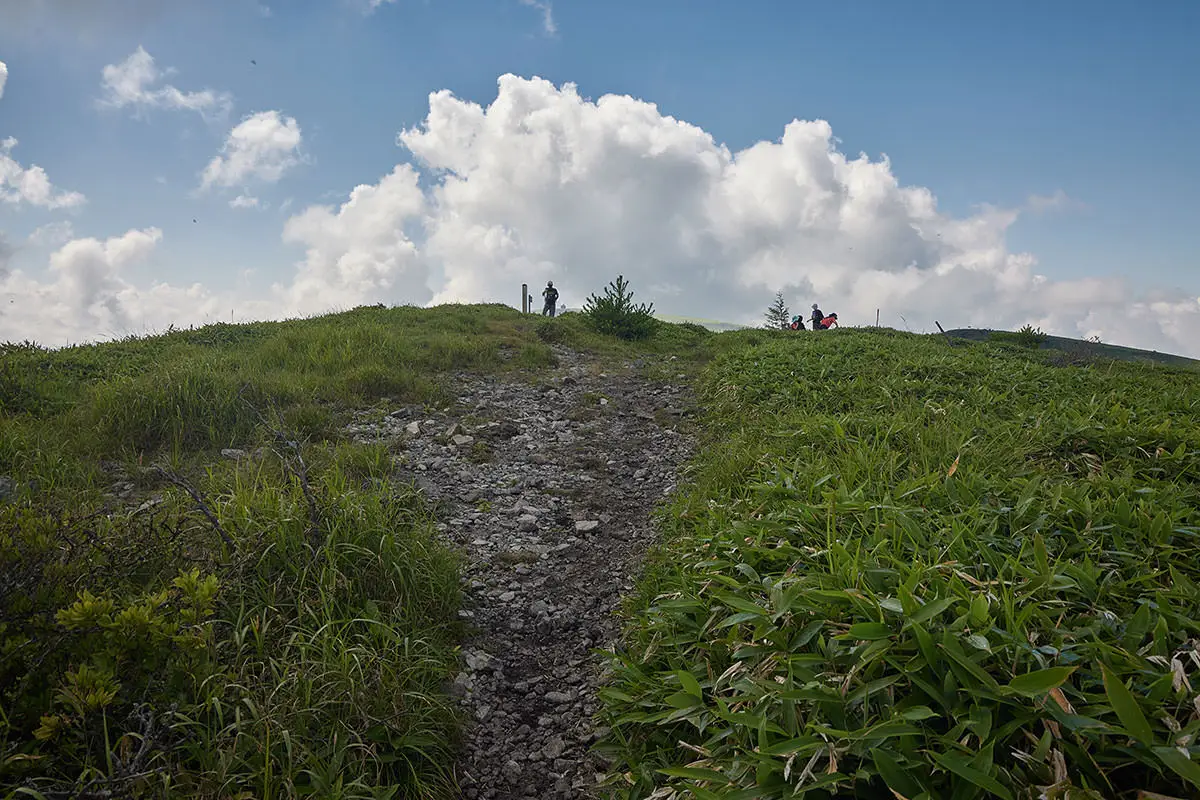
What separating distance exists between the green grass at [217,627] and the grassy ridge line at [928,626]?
1.25 meters

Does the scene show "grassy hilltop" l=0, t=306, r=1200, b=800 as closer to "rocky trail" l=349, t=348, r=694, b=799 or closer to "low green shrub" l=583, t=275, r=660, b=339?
"rocky trail" l=349, t=348, r=694, b=799

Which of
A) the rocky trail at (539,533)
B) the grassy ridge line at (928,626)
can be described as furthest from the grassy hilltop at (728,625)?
the rocky trail at (539,533)

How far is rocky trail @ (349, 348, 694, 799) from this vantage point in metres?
3.37

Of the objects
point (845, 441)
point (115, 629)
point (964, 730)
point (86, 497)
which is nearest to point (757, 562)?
point (964, 730)

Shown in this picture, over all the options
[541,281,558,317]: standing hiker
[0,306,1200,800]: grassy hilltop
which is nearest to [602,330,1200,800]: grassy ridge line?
[0,306,1200,800]: grassy hilltop

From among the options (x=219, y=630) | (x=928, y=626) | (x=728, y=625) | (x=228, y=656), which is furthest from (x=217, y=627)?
(x=928, y=626)

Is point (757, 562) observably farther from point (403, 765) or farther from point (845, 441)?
point (845, 441)

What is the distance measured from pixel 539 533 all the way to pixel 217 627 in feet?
9.66

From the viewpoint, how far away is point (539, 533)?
19.2ft

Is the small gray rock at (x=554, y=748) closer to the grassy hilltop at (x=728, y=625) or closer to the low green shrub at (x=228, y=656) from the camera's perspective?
the grassy hilltop at (x=728, y=625)

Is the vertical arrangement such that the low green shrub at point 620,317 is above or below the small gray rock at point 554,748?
above

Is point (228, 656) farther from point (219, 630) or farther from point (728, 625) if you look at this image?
point (728, 625)

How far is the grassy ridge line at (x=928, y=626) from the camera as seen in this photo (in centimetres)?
212

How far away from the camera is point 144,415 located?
7312 mm
